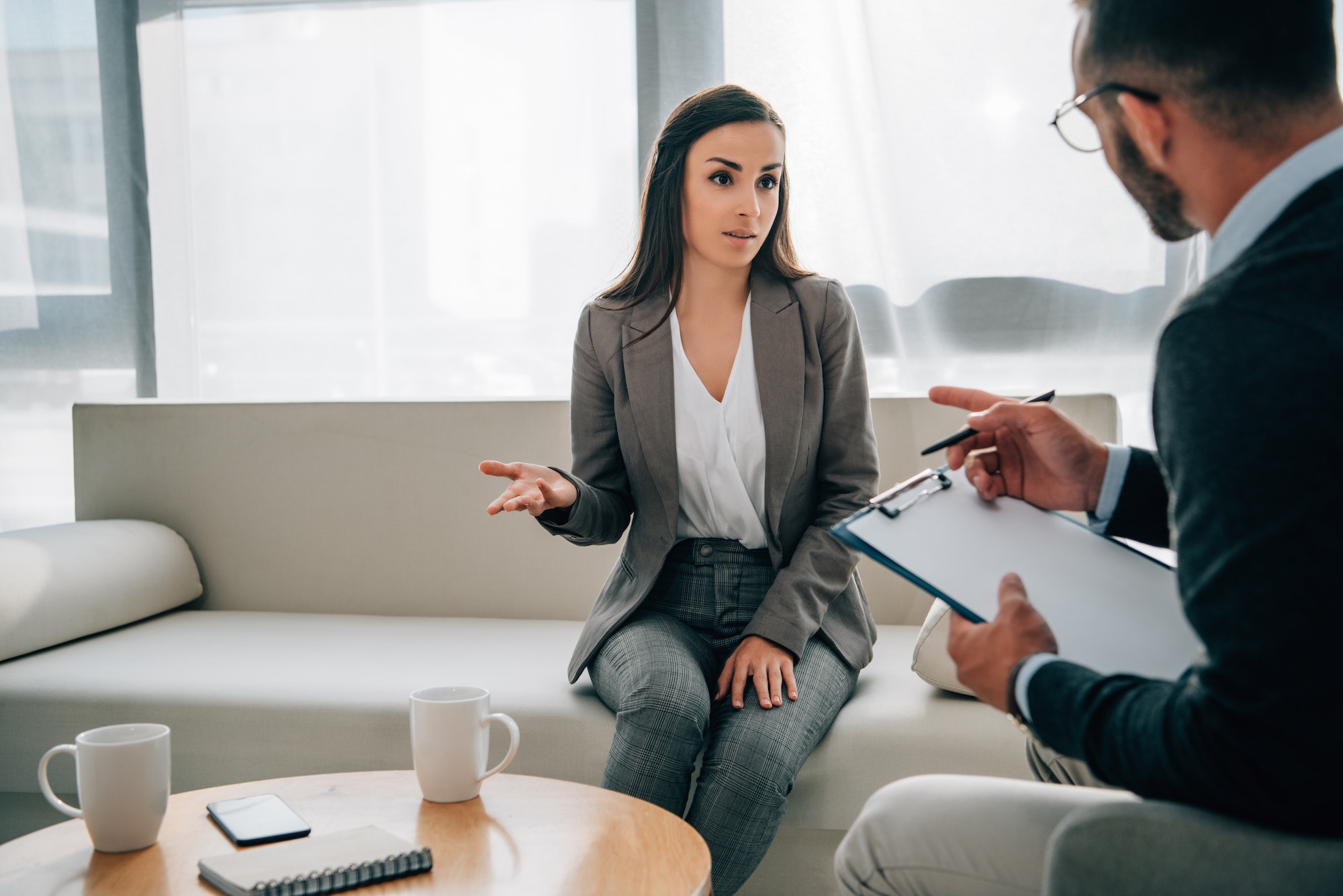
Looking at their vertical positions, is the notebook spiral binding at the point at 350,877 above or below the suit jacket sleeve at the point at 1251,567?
below

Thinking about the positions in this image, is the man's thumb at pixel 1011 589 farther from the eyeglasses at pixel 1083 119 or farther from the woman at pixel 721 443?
the woman at pixel 721 443

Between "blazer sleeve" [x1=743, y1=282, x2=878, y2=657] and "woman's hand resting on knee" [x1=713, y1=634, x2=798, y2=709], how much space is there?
0.02 meters

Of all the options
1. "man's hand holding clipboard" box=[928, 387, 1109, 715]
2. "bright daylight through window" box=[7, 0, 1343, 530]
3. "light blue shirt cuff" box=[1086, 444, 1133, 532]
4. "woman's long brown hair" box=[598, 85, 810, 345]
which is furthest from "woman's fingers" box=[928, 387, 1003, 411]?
"bright daylight through window" box=[7, 0, 1343, 530]

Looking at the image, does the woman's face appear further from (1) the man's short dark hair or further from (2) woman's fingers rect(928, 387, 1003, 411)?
(1) the man's short dark hair

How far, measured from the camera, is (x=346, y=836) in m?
0.89

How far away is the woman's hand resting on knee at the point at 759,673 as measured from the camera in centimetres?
137

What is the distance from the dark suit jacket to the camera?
56cm

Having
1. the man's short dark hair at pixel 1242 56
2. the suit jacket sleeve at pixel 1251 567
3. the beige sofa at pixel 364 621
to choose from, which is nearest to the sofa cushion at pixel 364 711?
the beige sofa at pixel 364 621

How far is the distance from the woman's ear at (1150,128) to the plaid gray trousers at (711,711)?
2.68ft

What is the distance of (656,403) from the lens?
163 centimetres

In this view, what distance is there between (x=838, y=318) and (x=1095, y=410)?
0.63 metres

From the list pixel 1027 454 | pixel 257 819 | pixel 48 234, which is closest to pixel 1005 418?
pixel 1027 454

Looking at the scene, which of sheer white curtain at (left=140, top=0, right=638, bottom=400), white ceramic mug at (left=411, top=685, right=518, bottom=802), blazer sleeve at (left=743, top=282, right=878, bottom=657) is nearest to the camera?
white ceramic mug at (left=411, top=685, right=518, bottom=802)

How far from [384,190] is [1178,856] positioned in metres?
2.50
